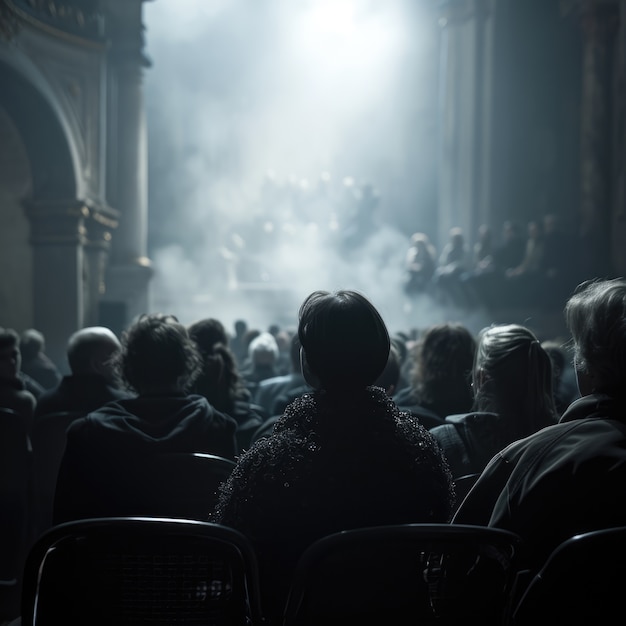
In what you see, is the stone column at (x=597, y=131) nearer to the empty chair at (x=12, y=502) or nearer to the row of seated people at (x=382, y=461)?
the empty chair at (x=12, y=502)

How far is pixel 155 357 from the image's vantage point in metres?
2.72

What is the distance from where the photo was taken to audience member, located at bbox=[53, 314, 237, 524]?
7.98 ft

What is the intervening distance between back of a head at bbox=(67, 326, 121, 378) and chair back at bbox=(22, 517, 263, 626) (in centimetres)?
217

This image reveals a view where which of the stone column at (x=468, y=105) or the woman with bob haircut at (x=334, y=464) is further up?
the stone column at (x=468, y=105)

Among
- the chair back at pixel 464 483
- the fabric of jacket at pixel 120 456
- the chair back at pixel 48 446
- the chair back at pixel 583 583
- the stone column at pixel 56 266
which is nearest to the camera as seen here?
the chair back at pixel 583 583

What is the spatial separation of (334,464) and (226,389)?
204 centimetres

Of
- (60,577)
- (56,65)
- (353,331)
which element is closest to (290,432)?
(353,331)

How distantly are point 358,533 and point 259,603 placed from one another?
0.86 ft

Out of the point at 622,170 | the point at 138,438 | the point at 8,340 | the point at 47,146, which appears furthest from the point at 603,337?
the point at 47,146

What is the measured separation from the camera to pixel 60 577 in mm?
1562

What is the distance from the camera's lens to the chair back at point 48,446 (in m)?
3.52

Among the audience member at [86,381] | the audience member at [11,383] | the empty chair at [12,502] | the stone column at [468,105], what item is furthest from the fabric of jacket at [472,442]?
the stone column at [468,105]

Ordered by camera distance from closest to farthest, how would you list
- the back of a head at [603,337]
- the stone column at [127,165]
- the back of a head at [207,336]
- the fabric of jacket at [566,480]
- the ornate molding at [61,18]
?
the fabric of jacket at [566,480], the back of a head at [603,337], the back of a head at [207,336], the ornate molding at [61,18], the stone column at [127,165]

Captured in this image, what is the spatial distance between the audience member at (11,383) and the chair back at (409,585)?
313cm
